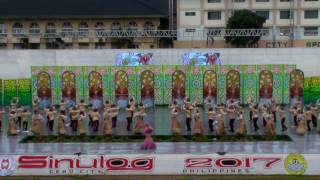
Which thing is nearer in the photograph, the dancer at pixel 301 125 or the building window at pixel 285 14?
the dancer at pixel 301 125

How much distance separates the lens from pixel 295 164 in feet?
62.8

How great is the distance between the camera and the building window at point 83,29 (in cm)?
5862

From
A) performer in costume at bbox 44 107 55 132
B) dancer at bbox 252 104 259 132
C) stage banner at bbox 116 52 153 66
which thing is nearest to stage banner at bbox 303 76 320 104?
stage banner at bbox 116 52 153 66

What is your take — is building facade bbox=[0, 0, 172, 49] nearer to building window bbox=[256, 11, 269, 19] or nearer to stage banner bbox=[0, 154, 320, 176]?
building window bbox=[256, 11, 269, 19]

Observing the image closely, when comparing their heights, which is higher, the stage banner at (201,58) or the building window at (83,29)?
the building window at (83,29)

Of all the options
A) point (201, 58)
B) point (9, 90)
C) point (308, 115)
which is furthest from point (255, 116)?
point (9, 90)

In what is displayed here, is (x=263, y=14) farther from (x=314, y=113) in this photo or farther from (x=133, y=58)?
(x=314, y=113)

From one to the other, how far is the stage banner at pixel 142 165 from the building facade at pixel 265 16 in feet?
128

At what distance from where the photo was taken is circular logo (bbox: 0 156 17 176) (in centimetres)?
1914

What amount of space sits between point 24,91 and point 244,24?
1007 inches

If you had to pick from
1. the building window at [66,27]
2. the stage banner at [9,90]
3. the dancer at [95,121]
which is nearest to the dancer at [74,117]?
the dancer at [95,121]

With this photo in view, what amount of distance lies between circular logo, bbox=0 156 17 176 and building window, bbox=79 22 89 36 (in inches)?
1512

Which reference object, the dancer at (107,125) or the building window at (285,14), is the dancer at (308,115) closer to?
the dancer at (107,125)

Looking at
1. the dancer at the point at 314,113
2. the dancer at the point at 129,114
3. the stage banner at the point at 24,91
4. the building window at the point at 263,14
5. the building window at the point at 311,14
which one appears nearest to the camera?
the dancer at the point at 314,113
